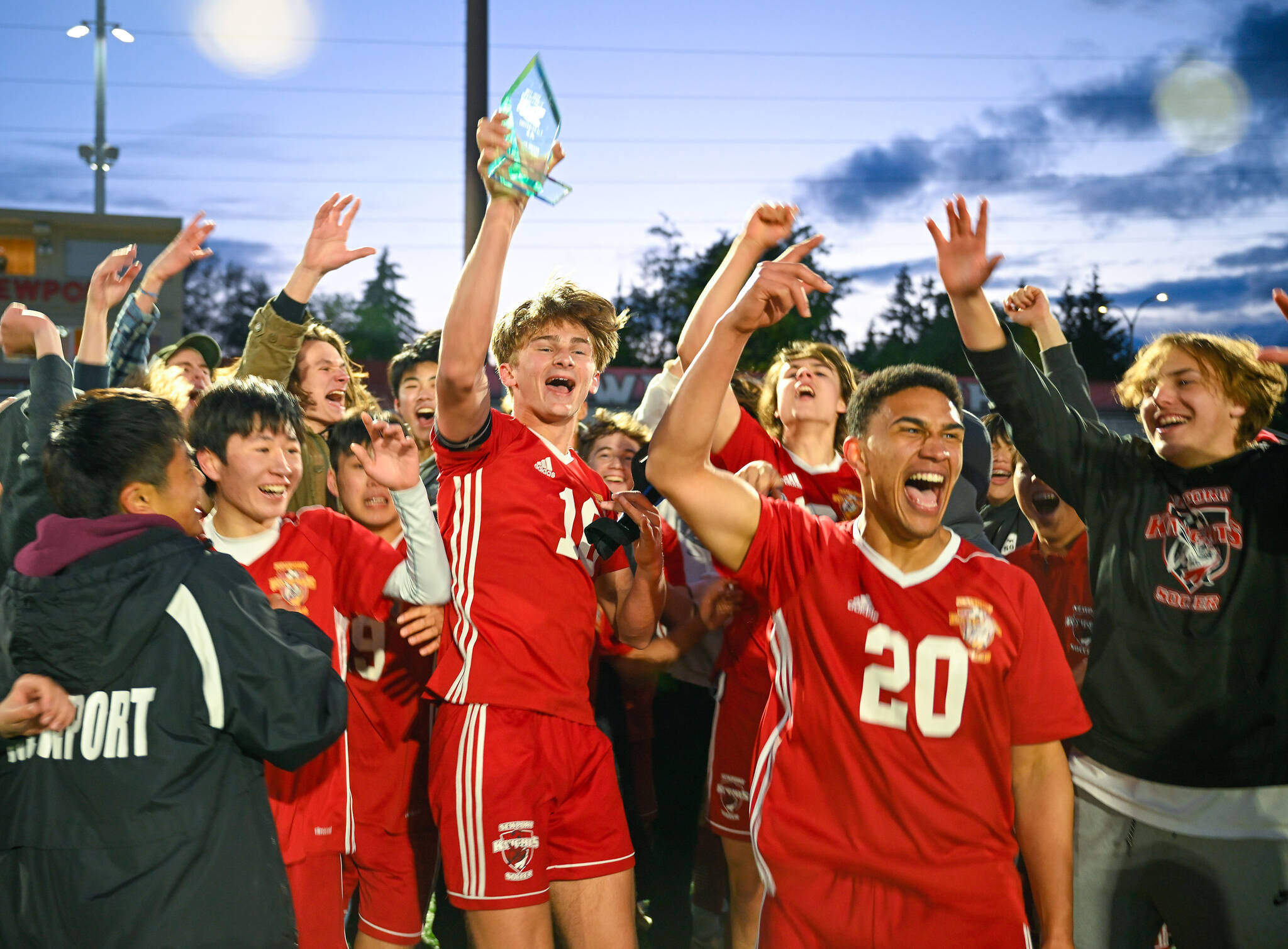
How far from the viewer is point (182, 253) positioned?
457 centimetres

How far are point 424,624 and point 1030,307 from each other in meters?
2.35

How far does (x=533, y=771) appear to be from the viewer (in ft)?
9.89

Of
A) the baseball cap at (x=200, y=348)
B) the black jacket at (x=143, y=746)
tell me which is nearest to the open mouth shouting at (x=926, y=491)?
the black jacket at (x=143, y=746)

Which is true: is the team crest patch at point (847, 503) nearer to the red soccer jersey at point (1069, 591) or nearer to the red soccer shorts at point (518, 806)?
the red soccer jersey at point (1069, 591)

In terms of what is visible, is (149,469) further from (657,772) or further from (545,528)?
(657,772)

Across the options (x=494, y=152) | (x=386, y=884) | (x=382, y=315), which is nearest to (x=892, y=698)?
(x=494, y=152)

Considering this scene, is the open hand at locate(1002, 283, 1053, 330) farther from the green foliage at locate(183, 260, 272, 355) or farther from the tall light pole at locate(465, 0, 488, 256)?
the green foliage at locate(183, 260, 272, 355)

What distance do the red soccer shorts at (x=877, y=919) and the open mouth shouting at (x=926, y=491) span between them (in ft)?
3.10

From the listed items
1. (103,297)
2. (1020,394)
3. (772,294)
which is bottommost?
(1020,394)

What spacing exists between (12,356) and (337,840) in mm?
2276

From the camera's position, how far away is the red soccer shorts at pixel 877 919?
2.40 m

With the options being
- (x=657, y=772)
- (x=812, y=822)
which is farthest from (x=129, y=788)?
(x=657, y=772)

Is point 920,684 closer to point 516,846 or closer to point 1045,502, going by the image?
point 516,846

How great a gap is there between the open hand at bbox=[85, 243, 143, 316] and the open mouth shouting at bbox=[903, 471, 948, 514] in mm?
3278
